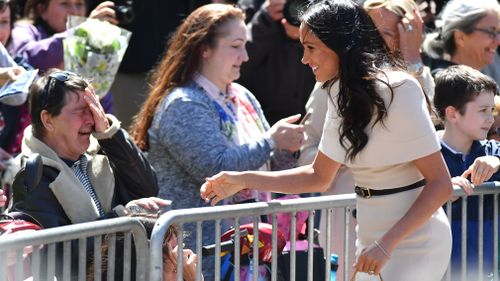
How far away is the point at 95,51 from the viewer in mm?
5727

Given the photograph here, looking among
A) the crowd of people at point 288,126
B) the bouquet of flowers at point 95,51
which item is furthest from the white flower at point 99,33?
the crowd of people at point 288,126

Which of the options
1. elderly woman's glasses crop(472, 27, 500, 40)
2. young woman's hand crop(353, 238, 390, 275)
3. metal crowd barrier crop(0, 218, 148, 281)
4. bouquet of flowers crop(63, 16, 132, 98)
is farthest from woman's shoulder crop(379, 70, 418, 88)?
elderly woman's glasses crop(472, 27, 500, 40)

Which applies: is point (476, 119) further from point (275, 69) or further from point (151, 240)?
point (275, 69)

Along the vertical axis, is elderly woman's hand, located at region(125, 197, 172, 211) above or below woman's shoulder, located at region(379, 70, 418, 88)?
below

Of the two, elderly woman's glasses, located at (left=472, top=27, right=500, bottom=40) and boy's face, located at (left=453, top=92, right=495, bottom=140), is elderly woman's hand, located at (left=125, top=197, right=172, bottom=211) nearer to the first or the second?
boy's face, located at (left=453, top=92, right=495, bottom=140)

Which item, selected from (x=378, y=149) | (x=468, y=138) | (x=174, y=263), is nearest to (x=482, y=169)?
(x=468, y=138)

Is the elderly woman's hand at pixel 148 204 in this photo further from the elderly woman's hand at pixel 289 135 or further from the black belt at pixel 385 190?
the elderly woman's hand at pixel 289 135

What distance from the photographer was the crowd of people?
4062mm

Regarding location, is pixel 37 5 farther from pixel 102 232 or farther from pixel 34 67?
pixel 102 232

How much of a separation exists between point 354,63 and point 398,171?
0.44m

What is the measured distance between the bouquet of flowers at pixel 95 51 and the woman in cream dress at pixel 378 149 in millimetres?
1658

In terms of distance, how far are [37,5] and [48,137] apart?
2186 mm

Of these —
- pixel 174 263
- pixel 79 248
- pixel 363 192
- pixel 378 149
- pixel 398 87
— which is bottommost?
pixel 174 263

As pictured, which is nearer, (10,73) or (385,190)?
(385,190)
